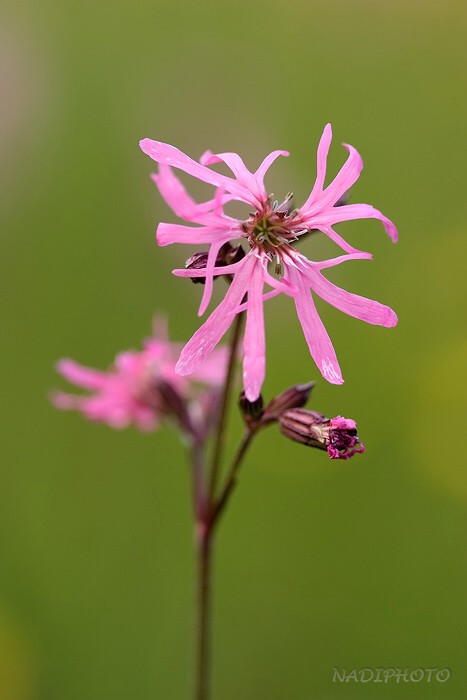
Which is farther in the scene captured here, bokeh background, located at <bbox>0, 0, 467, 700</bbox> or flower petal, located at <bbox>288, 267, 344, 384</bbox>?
bokeh background, located at <bbox>0, 0, 467, 700</bbox>

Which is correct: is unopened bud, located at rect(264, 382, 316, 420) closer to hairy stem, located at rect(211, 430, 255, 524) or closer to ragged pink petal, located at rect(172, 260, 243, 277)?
hairy stem, located at rect(211, 430, 255, 524)

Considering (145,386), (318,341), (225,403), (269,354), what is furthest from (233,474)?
(269,354)

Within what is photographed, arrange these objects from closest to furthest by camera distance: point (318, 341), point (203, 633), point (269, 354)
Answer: point (318, 341) → point (203, 633) → point (269, 354)

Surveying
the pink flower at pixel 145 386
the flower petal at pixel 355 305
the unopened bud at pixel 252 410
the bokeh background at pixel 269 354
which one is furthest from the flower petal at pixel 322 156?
the bokeh background at pixel 269 354

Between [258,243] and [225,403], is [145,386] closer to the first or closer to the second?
[225,403]

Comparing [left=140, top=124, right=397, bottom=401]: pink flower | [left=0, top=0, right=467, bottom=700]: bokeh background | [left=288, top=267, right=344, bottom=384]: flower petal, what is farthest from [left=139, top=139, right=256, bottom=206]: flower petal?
[left=0, top=0, right=467, bottom=700]: bokeh background

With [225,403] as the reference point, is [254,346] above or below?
above
